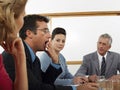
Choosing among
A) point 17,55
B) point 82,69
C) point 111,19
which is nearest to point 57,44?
point 82,69

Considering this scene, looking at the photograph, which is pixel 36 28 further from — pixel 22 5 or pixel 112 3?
pixel 112 3

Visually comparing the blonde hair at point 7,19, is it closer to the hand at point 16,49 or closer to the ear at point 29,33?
the hand at point 16,49

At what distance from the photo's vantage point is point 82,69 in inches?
135

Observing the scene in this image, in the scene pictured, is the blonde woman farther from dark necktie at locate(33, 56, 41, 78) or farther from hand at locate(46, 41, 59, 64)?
hand at locate(46, 41, 59, 64)

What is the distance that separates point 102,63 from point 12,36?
109 inches

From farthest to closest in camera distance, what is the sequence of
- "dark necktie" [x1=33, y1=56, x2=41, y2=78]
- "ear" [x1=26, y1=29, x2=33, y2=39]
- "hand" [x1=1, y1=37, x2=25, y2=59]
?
"ear" [x1=26, y1=29, x2=33, y2=39], "dark necktie" [x1=33, y1=56, x2=41, y2=78], "hand" [x1=1, y1=37, x2=25, y2=59]

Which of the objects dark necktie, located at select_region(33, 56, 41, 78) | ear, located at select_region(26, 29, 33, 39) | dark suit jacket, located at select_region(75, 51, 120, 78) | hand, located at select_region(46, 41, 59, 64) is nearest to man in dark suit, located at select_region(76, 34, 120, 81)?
dark suit jacket, located at select_region(75, 51, 120, 78)

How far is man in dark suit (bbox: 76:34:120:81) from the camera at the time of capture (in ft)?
11.4

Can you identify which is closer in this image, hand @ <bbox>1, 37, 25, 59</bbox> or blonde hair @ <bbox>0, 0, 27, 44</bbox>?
blonde hair @ <bbox>0, 0, 27, 44</bbox>

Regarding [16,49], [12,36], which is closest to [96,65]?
[16,49]

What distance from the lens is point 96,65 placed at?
3594 millimetres

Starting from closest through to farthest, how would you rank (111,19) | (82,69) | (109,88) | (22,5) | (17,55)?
(22,5) → (17,55) → (109,88) → (82,69) → (111,19)

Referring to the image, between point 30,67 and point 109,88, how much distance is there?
514 millimetres

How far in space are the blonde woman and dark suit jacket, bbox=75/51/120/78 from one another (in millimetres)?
2119
